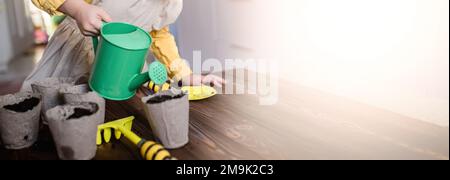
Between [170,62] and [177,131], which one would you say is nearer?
[177,131]

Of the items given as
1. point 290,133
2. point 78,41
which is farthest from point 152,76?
point 78,41

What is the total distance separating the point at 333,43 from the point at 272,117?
552 mm

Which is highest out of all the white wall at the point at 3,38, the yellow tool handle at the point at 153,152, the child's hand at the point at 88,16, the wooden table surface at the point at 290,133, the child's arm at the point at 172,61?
the child's hand at the point at 88,16

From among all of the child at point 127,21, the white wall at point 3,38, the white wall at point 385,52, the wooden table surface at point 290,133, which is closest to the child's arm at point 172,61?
the child at point 127,21

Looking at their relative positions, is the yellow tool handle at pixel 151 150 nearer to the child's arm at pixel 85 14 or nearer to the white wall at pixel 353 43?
the child's arm at pixel 85 14

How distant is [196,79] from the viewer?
3.49ft

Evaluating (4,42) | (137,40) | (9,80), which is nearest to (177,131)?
(137,40)

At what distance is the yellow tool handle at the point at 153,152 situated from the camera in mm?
619

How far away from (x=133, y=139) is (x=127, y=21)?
428 mm

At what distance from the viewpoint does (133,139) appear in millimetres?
686

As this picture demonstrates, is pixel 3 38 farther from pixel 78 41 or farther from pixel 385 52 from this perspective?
pixel 385 52

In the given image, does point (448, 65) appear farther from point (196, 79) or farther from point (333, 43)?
point (196, 79)

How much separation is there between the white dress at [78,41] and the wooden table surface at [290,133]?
226mm

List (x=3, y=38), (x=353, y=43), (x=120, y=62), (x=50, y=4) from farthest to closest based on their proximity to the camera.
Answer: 1. (x=3, y=38)
2. (x=353, y=43)
3. (x=50, y=4)
4. (x=120, y=62)
